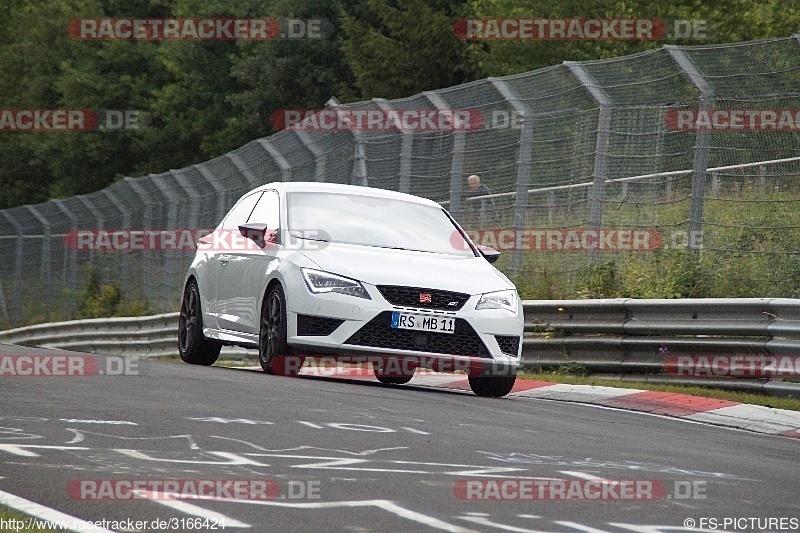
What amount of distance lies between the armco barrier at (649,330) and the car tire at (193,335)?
2925mm

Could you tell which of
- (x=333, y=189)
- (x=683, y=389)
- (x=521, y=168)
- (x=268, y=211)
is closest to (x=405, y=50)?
(x=521, y=168)

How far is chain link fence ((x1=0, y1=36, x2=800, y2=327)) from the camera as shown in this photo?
45.2 feet

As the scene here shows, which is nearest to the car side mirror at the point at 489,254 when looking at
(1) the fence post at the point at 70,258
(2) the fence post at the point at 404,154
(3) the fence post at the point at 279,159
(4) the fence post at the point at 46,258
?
(2) the fence post at the point at 404,154

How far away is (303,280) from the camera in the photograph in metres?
11.7

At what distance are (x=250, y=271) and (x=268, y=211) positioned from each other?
0.66 metres

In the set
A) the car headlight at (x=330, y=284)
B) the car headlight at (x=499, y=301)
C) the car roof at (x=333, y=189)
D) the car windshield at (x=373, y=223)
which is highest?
the car roof at (x=333, y=189)

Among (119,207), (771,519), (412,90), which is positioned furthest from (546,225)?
(412,90)

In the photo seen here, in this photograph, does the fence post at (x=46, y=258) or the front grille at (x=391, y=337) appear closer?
the front grille at (x=391, y=337)

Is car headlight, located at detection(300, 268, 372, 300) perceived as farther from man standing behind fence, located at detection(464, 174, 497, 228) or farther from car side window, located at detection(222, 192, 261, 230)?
man standing behind fence, located at detection(464, 174, 497, 228)

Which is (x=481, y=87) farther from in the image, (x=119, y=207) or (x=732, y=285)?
(x=119, y=207)

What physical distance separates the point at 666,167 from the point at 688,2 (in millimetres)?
35215

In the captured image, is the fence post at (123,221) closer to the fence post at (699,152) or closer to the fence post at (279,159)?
the fence post at (279,159)

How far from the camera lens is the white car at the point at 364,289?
37.8 feet

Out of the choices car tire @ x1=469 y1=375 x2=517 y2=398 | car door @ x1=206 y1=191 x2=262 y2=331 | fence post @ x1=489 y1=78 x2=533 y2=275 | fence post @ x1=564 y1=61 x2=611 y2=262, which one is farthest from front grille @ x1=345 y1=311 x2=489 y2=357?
fence post @ x1=489 y1=78 x2=533 y2=275
